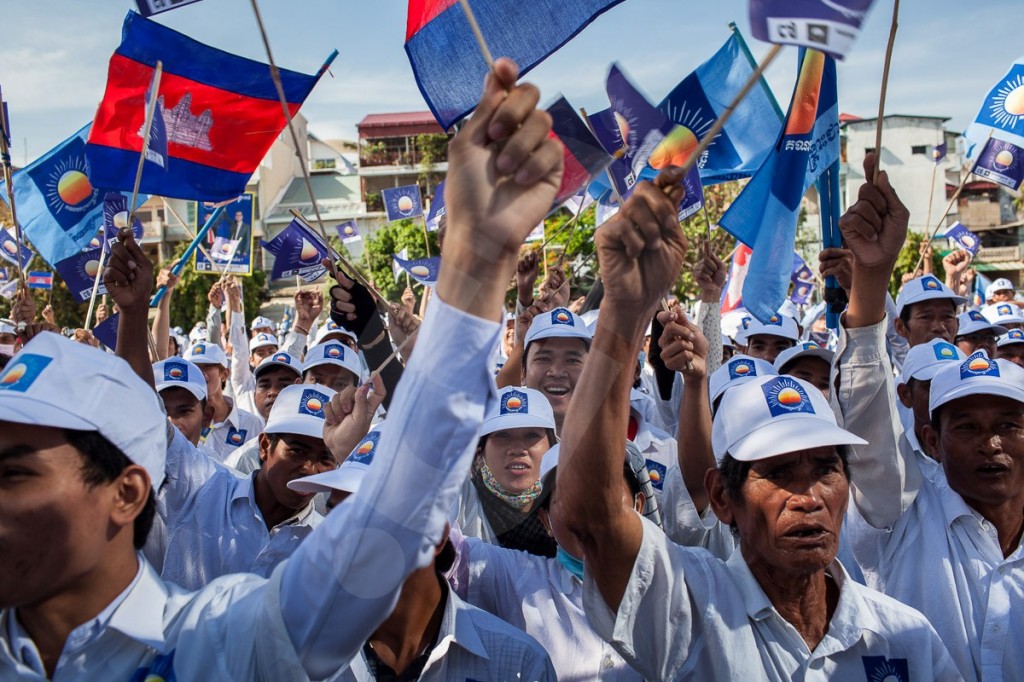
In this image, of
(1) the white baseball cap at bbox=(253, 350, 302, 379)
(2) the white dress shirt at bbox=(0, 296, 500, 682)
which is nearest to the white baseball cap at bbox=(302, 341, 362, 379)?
(1) the white baseball cap at bbox=(253, 350, 302, 379)

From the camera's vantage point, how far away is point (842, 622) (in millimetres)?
2375

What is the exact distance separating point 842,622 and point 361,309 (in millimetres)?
2260

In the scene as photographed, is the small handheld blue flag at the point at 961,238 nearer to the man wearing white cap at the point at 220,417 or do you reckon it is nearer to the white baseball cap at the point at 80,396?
the man wearing white cap at the point at 220,417

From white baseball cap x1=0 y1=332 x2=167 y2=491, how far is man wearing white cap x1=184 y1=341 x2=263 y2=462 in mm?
4341

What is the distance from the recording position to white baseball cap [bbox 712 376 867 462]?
7.82 ft

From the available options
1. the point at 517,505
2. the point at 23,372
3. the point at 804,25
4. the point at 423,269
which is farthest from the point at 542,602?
the point at 423,269

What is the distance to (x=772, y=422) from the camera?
245cm

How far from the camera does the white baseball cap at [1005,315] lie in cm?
725

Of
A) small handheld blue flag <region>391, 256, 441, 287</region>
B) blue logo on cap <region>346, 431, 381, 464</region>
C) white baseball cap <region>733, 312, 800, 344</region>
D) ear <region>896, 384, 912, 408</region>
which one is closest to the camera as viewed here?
blue logo on cap <region>346, 431, 381, 464</region>

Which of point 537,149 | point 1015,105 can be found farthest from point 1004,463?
point 1015,105

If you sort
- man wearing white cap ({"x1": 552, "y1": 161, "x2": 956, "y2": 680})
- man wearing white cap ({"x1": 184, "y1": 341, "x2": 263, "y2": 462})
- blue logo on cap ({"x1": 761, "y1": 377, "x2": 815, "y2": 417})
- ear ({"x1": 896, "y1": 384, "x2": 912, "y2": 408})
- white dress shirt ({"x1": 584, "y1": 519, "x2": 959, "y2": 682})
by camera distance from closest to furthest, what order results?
man wearing white cap ({"x1": 552, "y1": 161, "x2": 956, "y2": 680}) < white dress shirt ({"x1": 584, "y1": 519, "x2": 959, "y2": 682}) < blue logo on cap ({"x1": 761, "y1": 377, "x2": 815, "y2": 417}) < ear ({"x1": 896, "y1": 384, "x2": 912, "y2": 408}) < man wearing white cap ({"x1": 184, "y1": 341, "x2": 263, "y2": 462})

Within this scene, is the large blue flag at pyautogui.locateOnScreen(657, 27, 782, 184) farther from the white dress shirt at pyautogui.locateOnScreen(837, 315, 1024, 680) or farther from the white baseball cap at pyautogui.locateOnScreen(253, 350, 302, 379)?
the white dress shirt at pyautogui.locateOnScreen(837, 315, 1024, 680)

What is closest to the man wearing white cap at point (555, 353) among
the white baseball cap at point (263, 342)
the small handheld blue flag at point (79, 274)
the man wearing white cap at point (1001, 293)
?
the small handheld blue flag at point (79, 274)

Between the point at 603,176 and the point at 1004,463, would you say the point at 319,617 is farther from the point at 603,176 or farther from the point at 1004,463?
the point at 603,176
